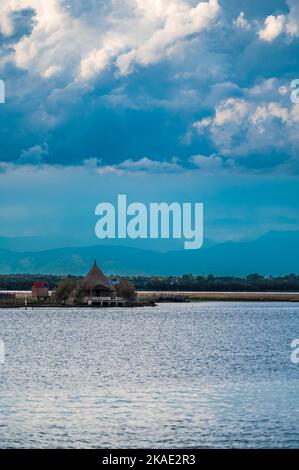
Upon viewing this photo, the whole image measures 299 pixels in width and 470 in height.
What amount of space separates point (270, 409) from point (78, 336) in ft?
138

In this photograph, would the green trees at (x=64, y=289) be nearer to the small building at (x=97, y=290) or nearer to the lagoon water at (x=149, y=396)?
the small building at (x=97, y=290)

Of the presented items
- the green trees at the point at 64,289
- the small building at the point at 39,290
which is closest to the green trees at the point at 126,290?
the green trees at the point at 64,289

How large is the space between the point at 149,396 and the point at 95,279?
124m

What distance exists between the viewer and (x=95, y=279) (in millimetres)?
157125

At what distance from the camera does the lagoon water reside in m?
25.4

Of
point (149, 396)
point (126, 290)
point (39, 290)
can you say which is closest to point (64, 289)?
point (126, 290)

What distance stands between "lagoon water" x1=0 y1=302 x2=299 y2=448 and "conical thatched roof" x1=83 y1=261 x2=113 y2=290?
9520 cm

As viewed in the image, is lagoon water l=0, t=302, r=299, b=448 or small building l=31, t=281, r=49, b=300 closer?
lagoon water l=0, t=302, r=299, b=448

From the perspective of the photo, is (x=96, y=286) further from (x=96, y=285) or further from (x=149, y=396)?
(x=149, y=396)

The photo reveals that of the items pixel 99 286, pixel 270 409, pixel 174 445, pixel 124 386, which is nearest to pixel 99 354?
pixel 124 386

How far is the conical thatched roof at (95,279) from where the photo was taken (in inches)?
6164

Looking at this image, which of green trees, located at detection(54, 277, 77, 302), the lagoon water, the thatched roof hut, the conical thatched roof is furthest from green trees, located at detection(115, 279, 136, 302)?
the lagoon water

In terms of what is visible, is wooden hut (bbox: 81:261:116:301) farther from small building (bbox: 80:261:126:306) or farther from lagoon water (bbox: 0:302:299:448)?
lagoon water (bbox: 0:302:299:448)
